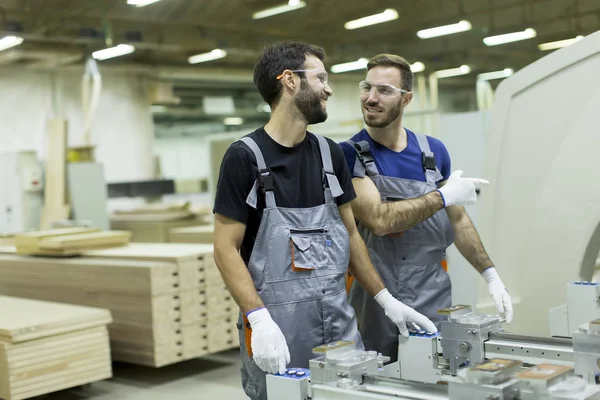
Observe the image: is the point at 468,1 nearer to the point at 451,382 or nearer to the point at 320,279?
the point at 320,279

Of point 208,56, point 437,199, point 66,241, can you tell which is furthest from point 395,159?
point 208,56

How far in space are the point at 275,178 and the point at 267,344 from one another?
54 cm

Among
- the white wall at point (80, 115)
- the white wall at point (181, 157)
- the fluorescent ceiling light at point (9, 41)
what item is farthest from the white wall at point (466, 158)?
the white wall at point (181, 157)

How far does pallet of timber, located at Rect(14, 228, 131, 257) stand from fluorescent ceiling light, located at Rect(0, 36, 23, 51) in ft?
12.5

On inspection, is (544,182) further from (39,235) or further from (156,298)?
(39,235)

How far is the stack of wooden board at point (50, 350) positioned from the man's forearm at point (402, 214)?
2588 millimetres

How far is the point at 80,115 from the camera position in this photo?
36.9 ft

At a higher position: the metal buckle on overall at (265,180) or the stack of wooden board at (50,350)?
the metal buckle on overall at (265,180)

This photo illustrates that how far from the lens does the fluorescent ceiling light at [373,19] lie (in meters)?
8.86

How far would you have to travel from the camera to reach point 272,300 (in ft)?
7.37

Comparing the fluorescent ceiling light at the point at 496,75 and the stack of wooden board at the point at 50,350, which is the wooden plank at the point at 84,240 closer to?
the stack of wooden board at the point at 50,350

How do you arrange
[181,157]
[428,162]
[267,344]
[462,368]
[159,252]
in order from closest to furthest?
[462,368] < [267,344] < [428,162] < [159,252] < [181,157]

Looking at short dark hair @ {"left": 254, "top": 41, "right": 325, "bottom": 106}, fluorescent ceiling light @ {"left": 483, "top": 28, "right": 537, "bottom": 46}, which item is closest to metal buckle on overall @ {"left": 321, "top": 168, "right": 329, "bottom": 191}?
short dark hair @ {"left": 254, "top": 41, "right": 325, "bottom": 106}

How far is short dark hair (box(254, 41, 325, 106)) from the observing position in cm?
237
